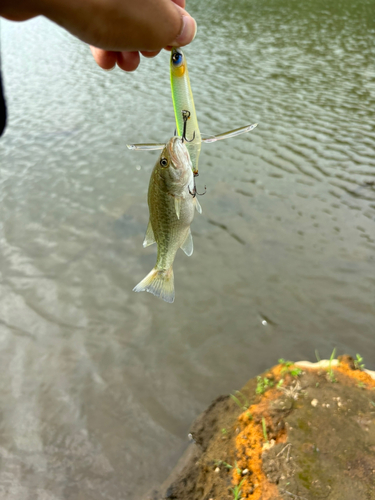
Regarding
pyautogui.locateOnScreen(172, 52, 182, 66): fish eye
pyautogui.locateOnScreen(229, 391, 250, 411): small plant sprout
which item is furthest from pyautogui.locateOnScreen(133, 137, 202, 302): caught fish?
pyautogui.locateOnScreen(229, 391, 250, 411): small plant sprout

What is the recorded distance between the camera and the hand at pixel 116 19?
4.64 ft

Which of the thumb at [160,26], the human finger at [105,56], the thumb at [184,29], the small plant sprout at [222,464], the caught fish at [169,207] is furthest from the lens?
the small plant sprout at [222,464]

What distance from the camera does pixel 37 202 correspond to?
7.81 metres

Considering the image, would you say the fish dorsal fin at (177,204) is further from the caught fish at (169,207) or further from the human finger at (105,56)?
the human finger at (105,56)

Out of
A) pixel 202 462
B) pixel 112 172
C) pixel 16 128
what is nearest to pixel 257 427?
pixel 202 462

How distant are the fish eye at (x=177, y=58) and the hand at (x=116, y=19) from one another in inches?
2.4

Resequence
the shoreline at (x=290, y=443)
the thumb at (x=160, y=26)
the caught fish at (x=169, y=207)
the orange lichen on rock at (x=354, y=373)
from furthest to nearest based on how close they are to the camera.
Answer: the orange lichen on rock at (x=354, y=373), the shoreline at (x=290, y=443), the caught fish at (x=169, y=207), the thumb at (x=160, y=26)

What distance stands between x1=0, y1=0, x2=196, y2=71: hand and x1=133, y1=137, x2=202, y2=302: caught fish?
0.46 meters

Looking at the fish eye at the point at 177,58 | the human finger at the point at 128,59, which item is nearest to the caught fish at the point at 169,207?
the fish eye at the point at 177,58

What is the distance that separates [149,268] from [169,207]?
13.7 ft

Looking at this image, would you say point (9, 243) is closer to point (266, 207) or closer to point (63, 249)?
point (63, 249)

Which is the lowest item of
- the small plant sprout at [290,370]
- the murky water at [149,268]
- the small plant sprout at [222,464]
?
the murky water at [149,268]

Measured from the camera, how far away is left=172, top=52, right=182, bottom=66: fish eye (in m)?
1.78

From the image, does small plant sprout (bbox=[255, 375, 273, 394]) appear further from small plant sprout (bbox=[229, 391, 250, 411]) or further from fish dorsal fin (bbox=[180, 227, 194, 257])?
fish dorsal fin (bbox=[180, 227, 194, 257])
